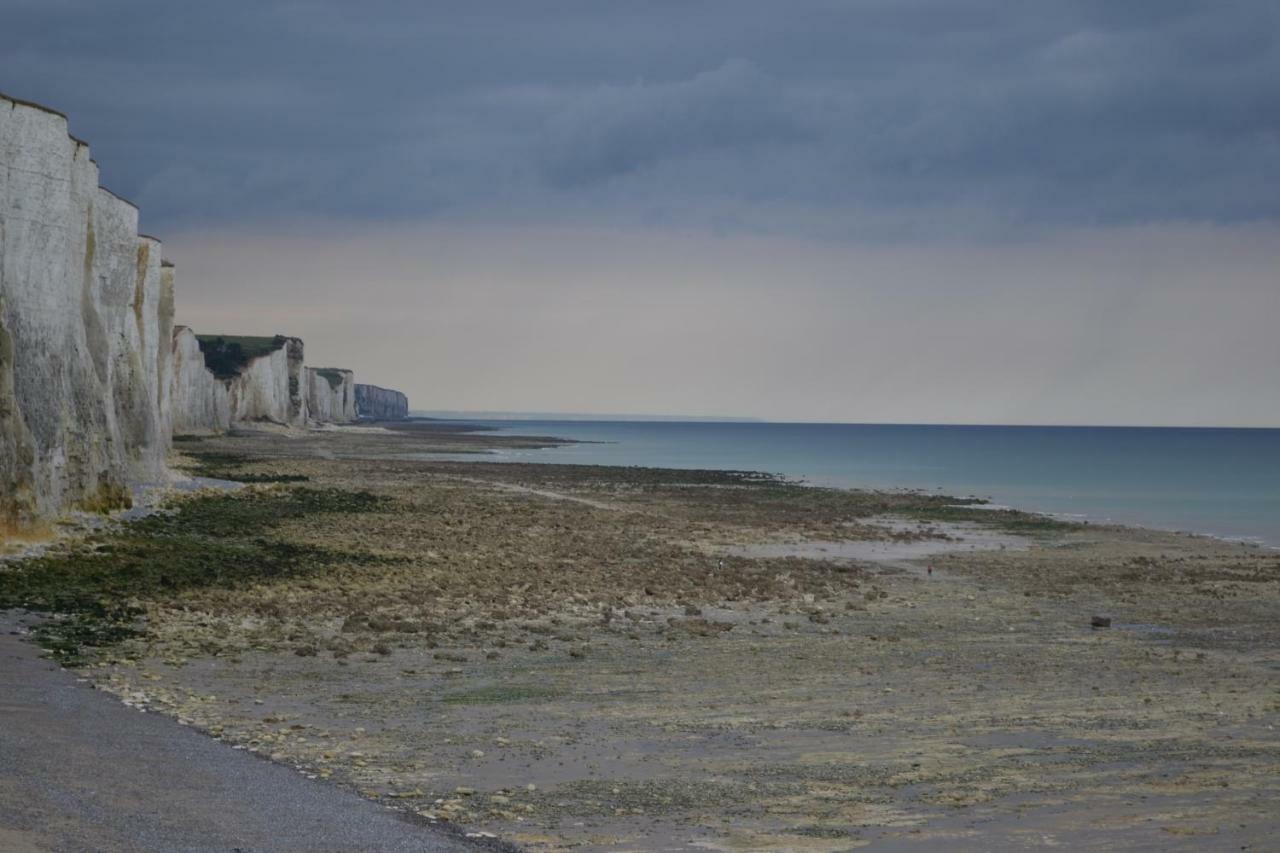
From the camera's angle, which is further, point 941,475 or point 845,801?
point 941,475

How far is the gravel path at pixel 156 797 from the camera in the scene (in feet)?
30.4

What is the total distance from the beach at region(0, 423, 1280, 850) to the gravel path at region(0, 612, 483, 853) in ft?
1.63

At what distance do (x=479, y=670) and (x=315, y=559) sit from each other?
1143cm

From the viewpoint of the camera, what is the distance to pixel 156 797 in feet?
33.8

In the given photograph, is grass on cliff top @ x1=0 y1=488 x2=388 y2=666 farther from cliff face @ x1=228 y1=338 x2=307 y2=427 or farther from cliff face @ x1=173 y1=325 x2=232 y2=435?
cliff face @ x1=228 y1=338 x2=307 y2=427

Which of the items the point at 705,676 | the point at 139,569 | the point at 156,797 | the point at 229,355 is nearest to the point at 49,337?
the point at 139,569

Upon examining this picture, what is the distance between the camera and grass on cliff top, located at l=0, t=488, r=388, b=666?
18.5 metres

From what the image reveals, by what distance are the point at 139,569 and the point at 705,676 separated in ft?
39.1

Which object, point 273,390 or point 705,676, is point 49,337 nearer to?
point 705,676

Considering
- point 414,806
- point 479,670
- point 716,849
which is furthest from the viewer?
point 479,670

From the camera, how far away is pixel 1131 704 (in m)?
15.6

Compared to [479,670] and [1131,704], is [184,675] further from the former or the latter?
[1131,704]

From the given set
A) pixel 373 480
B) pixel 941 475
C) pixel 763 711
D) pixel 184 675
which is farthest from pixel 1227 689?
→ pixel 941 475

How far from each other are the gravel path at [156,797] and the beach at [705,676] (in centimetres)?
50
